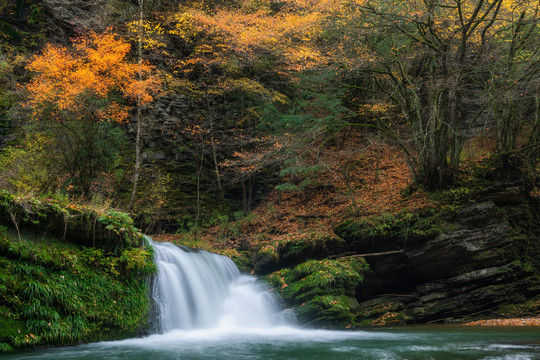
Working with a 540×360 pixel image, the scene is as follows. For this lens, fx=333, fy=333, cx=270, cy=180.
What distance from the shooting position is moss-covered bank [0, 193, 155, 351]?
4.98 meters

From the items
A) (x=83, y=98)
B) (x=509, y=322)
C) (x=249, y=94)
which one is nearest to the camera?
(x=509, y=322)

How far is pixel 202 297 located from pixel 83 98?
8.61 m

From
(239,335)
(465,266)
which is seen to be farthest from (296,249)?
(465,266)

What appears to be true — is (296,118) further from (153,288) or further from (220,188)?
(153,288)

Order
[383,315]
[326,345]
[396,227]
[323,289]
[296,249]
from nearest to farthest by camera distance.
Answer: [326,345] < [323,289] < [383,315] < [396,227] < [296,249]

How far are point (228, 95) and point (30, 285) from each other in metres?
14.0

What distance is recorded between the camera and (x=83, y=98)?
12.3 metres

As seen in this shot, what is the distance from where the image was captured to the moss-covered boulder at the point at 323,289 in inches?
343

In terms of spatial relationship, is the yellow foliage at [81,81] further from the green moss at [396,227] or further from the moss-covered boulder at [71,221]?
the green moss at [396,227]

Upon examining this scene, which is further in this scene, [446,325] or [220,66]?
[220,66]

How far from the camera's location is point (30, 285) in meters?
5.12

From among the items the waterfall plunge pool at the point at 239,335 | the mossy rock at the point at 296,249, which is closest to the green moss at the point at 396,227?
the mossy rock at the point at 296,249

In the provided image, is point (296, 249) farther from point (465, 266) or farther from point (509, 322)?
point (509, 322)

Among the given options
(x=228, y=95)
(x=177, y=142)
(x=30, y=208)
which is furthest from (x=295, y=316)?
(x=228, y=95)
